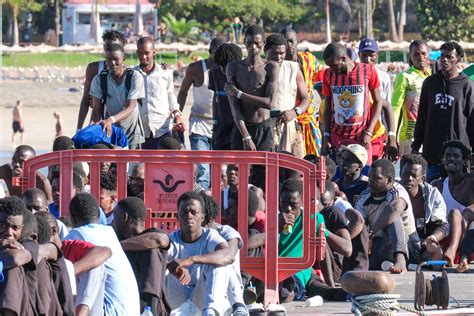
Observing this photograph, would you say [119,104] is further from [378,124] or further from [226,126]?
[378,124]

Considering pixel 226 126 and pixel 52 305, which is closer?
pixel 52 305

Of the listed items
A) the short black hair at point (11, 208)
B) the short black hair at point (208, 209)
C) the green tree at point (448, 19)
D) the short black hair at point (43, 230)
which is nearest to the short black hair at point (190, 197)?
the short black hair at point (208, 209)

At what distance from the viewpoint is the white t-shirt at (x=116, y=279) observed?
368 inches

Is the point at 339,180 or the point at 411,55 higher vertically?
the point at 411,55

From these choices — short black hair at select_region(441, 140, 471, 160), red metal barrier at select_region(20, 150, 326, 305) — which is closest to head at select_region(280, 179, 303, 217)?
red metal barrier at select_region(20, 150, 326, 305)

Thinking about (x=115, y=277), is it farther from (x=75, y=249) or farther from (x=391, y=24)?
(x=391, y=24)

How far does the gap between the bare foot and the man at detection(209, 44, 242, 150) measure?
2.09m

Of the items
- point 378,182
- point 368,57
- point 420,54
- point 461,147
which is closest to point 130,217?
point 378,182

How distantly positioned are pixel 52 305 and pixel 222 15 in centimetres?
8309

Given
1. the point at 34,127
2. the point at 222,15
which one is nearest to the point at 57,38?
the point at 222,15

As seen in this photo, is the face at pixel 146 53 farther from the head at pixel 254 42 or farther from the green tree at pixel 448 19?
the green tree at pixel 448 19

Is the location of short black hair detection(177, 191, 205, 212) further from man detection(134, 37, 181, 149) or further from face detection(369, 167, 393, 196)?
man detection(134, 37, 181, 149)

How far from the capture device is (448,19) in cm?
7631

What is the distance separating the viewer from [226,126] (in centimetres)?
1366
